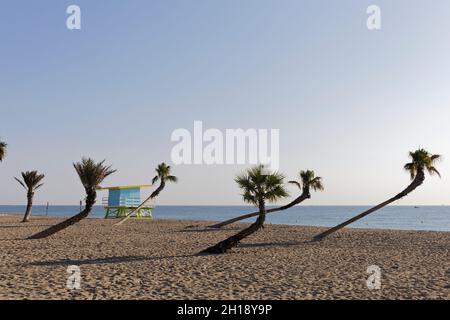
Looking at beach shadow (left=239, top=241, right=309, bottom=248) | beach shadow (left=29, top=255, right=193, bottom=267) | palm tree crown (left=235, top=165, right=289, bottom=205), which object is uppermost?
palm tree crown (left=235, top=165, right=289, bottom=205)

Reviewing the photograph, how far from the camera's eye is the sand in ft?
31.8

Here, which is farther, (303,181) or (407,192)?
(303,181)

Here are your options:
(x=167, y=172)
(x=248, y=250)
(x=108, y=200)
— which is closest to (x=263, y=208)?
(x=248, y=250)

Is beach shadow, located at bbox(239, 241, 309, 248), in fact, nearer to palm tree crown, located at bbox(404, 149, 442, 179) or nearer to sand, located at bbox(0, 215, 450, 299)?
sand, located at bbox(0, 215, 450, 299)

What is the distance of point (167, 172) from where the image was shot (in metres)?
46.2

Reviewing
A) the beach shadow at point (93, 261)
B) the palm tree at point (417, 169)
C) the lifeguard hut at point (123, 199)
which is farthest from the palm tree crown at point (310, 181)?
the lifeguard hut at point (123, 199)

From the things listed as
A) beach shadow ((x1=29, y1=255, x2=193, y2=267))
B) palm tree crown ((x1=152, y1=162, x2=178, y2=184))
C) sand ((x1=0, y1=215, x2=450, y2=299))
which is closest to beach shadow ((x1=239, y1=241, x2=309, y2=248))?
sand ((x1=0, y1=215, x2=450, y2=299))

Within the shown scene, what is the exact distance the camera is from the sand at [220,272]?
9695mm

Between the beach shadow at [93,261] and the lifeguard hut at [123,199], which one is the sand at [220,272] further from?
the lifeguard hut at [123,199]

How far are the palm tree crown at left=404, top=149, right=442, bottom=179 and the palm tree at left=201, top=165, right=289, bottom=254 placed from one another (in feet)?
38.9
